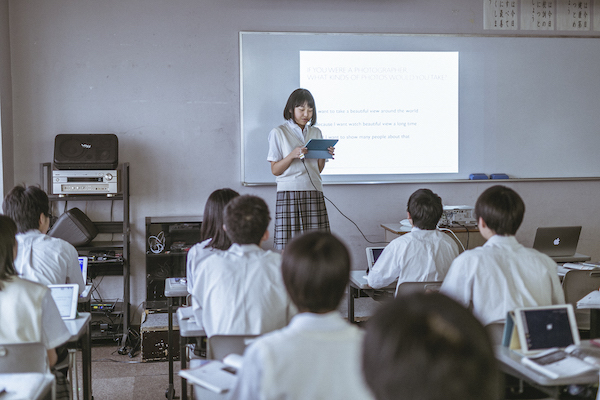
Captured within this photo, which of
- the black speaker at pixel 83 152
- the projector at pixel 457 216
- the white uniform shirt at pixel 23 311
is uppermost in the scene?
the black speaker at pixel 83 152

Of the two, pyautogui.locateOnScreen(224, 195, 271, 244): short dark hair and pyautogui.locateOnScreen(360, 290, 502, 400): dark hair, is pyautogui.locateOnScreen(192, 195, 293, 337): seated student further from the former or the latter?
pyautogui.locateOnScreen(360, 290, 502, 400): dark hair

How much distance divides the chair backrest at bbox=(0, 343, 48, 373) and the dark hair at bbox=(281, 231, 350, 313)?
97 centimetres

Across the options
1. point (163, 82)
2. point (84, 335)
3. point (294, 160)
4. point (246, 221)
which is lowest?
point (84, 335)

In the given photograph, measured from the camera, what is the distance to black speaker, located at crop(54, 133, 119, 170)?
159 inches

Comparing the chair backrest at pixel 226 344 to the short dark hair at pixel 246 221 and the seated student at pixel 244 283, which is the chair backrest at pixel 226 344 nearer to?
the seated student at pixel 244 283

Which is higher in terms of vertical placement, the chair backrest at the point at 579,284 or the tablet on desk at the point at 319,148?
the tablet on desk at the point at 319,148

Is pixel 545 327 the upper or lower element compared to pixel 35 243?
lower

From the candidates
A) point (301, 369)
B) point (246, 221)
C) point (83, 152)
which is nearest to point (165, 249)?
point (83, 152)

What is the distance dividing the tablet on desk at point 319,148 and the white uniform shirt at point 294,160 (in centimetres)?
15

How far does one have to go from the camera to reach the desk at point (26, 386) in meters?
1.46

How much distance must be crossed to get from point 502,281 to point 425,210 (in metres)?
0.92

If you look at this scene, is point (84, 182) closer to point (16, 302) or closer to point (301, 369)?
point (16, 302)

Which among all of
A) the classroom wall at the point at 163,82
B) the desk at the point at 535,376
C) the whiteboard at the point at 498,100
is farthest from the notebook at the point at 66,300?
the whiteboard at the point at 498,100

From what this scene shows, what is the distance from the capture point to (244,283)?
1938 mm
